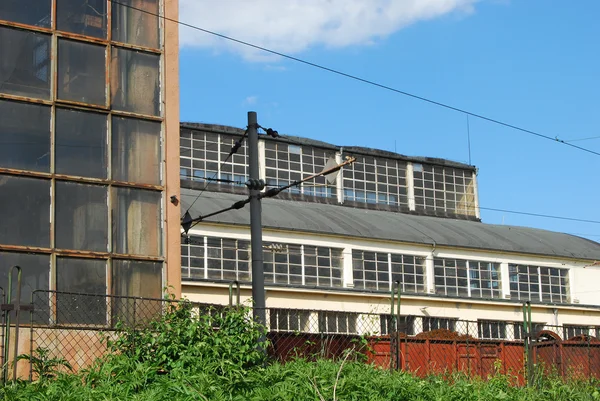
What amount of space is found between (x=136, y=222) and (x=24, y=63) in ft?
9.41

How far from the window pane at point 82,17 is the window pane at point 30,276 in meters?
3.57

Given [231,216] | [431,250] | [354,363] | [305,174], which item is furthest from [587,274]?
[354,363]

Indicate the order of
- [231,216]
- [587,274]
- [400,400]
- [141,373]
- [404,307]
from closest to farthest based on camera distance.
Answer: [141,373]
[400,400]
[231,216]
[404,307]
[587,274]

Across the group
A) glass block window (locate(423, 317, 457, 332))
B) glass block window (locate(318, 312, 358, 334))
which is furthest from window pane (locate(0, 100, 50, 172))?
glass block window (locate(423, 317, 457, 332))

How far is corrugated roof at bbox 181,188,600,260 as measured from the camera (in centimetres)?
3896

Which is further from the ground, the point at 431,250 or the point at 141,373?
the point at 431,250

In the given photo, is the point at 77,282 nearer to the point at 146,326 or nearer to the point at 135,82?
the point at 146,326

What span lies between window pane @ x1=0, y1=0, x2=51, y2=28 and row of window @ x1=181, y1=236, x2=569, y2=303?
20.8 m

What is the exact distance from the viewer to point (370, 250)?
41.3 m

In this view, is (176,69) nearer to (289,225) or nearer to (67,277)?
(67,277)

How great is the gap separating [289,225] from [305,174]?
1097cm

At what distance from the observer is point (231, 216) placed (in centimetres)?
3719

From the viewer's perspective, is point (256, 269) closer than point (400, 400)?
No

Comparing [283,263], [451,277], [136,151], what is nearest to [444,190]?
[451,277]
